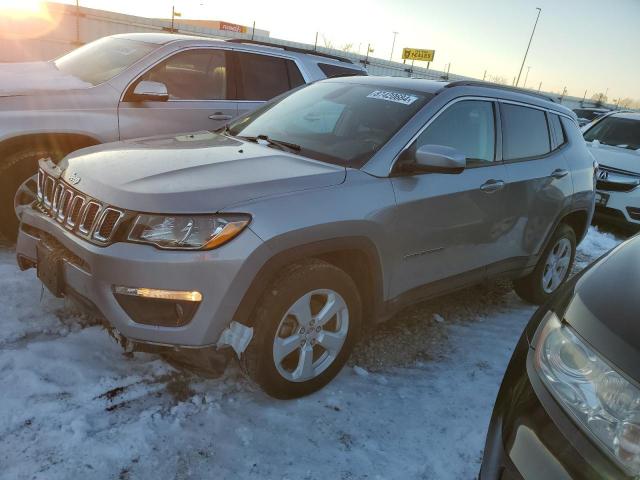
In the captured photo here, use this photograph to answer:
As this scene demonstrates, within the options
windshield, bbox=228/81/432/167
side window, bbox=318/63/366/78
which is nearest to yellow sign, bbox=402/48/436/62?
side window, bbox=318/63/366/78

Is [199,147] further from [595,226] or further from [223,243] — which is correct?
[595,226]

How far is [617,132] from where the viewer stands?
866 centimetres

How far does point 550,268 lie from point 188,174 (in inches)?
133

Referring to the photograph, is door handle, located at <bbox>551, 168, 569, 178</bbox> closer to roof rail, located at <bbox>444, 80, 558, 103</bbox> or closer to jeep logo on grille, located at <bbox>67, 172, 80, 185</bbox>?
roof rail, located at <bbox>444, 80, 558, 103</bbox>

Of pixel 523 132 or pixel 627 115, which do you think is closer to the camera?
pixel 523 132

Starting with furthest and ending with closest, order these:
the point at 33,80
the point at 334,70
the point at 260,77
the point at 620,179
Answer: the point at 620,179 → the point at 334,70 → the point at 260,77 → the point at 33,80

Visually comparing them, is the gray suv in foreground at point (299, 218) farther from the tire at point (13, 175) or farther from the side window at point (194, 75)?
the side window at point (194, 75)

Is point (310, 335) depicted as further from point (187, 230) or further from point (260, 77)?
point (260, 77)

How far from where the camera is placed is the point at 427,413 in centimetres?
279

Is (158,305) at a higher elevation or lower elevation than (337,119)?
lower

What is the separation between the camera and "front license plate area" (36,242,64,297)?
2516 millimetres

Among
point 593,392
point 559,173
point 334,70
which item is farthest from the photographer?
point 334,70

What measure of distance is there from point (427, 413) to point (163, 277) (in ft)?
5.25

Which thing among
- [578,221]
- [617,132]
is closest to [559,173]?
[578,221]
